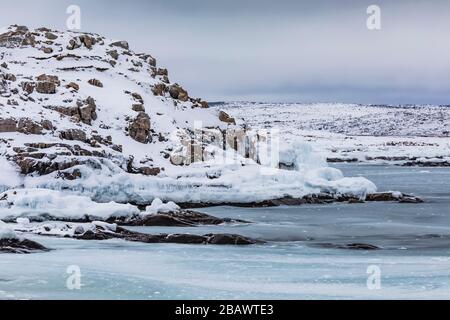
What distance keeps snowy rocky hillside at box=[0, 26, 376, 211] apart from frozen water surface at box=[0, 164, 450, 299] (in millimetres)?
8931

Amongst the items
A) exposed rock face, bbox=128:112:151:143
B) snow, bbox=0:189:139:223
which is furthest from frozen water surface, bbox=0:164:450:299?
exposed rock face, bbox=128:112:151:143

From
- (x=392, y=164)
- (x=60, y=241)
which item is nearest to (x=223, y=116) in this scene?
(x=60, y=241)

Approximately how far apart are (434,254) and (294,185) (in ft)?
68.2

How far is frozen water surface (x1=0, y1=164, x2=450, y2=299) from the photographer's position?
1827 cm

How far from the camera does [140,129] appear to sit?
50000mm

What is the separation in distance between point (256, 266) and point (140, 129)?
28.5 meters

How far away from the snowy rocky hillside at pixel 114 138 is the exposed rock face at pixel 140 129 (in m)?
0.07

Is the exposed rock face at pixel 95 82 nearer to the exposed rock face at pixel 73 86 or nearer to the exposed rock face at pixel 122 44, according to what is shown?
the exposed rock face at pixel 73 86

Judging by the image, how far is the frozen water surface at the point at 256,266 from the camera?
1827cm

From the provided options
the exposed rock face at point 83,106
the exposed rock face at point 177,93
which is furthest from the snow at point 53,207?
the exposed rock face at point 177,93

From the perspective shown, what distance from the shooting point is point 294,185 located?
46.9 m

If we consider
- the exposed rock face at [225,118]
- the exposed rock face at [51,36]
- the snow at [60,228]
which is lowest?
the snow at [60,228]

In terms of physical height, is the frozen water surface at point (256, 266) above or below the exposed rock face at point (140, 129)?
below
